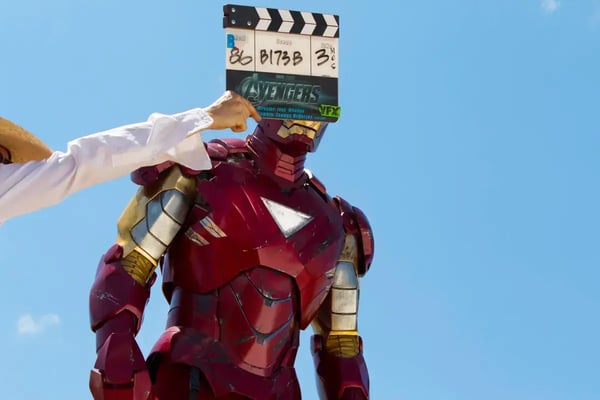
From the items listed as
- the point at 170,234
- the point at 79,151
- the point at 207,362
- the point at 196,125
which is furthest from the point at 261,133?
the point at 79,151

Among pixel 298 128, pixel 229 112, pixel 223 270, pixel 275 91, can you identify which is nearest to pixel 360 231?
pixel 298 128

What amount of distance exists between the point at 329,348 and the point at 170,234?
3.49 feet

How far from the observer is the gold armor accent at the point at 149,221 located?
4664mm

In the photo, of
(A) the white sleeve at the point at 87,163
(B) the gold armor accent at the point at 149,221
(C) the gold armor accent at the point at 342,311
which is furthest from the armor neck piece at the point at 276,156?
(A) the white sleeve at the point at 87,163

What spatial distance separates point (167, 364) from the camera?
15.4 feet

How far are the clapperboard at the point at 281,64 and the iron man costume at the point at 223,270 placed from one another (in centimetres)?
29

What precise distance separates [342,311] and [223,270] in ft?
2.64

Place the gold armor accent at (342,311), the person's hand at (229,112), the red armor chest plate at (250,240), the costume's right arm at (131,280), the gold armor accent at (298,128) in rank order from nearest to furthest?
1. the person's hand at (229,112)
2. the costume's right arm at (131,280)
3. the red armor chest plate at (250,240)
4. the gold armor accent at (298,128)
5. the gold armor accent at (342,311)

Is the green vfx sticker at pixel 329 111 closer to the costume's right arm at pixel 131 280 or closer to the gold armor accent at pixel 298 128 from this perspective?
the gold armor accent at pixel 298 128

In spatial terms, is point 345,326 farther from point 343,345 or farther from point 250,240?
point 250,240

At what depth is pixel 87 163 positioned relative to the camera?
83.6 inches

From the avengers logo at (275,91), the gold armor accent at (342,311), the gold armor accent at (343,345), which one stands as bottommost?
the gold armor accent at (343,345)

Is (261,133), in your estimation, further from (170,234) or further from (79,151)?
(79,151)

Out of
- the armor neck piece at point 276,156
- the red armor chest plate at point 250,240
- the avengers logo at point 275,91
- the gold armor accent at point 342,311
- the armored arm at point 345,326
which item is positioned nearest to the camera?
the avengers logo at point 275,91
